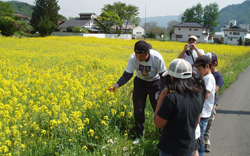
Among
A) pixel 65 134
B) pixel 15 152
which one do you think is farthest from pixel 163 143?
pixel 15 152

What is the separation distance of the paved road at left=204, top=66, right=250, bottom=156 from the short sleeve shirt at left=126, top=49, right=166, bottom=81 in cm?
157

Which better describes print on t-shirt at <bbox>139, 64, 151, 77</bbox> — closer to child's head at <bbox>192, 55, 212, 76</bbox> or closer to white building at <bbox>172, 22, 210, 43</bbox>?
child's head at <bbox>192, 55, 212, 76</bbox>

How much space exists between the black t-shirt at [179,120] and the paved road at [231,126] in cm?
179

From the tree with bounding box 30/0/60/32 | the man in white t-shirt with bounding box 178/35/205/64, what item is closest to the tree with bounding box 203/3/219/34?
the tree with bounding box 30/0/60/32

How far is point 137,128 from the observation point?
11.6 feet

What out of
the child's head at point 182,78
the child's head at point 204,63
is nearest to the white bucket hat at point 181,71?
the child's head at point 182,78

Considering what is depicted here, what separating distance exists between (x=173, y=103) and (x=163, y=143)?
48cm

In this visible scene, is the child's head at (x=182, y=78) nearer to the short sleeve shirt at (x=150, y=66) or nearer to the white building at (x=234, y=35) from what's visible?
the short sleeve shirt at (x=150, y=66)

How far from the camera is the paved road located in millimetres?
3680

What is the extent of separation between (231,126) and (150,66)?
2597 millimetres

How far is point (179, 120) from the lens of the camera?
1.94 metres

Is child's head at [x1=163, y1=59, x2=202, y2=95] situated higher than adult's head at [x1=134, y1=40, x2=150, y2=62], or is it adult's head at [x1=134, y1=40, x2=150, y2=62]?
adult's head at [x1=134, y1=40, x2=150, y2=62]

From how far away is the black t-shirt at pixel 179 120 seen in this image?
6.15 ft

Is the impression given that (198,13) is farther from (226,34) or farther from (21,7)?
(21,7)
